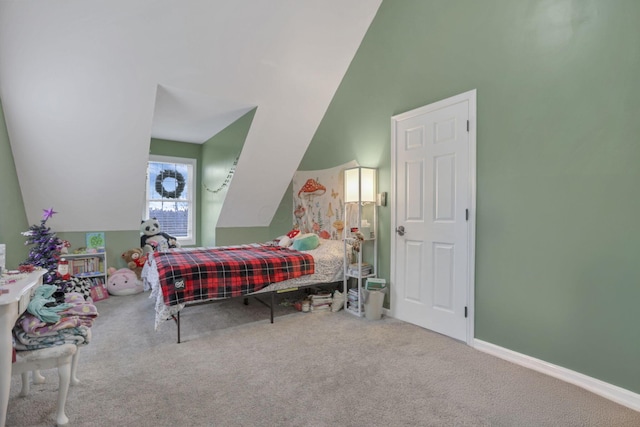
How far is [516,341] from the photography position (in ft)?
7.97

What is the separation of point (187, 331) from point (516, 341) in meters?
2.78

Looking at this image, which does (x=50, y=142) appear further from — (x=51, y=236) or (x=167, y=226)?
(x=167, y=226)

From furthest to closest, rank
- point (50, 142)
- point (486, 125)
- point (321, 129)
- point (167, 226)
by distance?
point (167, 226), point (321, 129), point (50, 142), point (486, 125)


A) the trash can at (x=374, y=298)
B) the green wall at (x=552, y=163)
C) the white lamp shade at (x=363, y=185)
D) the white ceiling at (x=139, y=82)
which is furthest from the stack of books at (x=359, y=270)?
the white ceiling at (x=139, y=82)

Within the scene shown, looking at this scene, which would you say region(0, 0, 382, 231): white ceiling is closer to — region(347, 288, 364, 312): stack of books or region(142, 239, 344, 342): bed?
region(142, 239, 344, 342): bed

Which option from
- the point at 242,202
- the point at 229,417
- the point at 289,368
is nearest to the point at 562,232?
the point at 289,368

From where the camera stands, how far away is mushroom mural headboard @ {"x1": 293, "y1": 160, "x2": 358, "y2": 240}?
423cm

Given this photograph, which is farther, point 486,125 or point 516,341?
point 486,125

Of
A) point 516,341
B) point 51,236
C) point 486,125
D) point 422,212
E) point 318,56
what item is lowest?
point 516,341

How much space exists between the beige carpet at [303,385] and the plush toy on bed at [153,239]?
214 centimetres

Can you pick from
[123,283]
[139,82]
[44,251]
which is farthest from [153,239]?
[139,82]

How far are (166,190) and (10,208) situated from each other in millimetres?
2380

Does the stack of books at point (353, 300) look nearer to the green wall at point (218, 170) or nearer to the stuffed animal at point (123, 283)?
the green wall at point (218, 170)

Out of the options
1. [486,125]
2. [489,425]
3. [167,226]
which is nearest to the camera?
[489,425]
